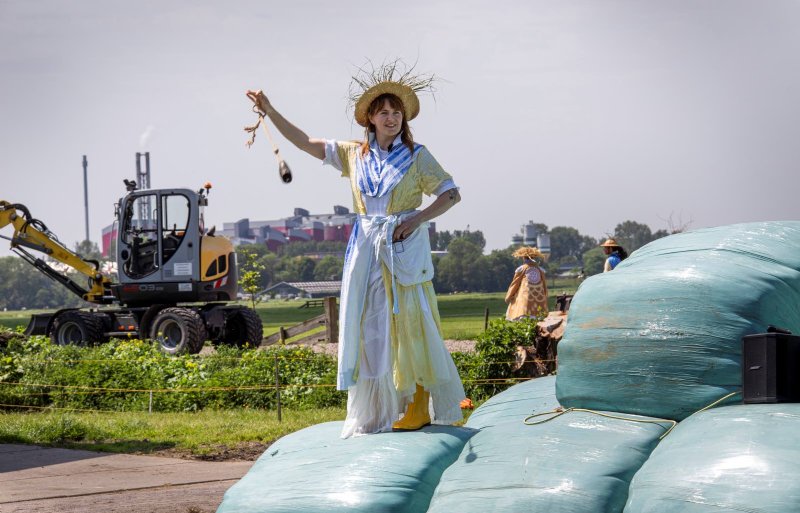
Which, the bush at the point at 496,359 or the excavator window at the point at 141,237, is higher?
the excavator window at the point at 141,237

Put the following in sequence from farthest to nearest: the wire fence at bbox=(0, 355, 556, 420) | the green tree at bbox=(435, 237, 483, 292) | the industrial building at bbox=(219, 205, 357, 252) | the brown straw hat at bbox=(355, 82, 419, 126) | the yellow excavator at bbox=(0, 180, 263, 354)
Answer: the industrial building at bbox=(219, 205, 357, 252)
the green tree at bbox=(435, 237, 483, 292)
the yellow excavator at bbox=(0, 180, 263, 354)
the wire fence at bbox=(0, 355, 556, 420)
the brown straw hat at bbox=(355, 82, 419, 126)

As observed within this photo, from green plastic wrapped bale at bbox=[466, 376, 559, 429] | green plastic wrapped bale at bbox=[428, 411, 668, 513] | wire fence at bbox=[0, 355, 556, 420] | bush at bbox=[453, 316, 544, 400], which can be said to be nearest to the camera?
green plastic wrapped bale at bbox=[428, 411, 668, 513]

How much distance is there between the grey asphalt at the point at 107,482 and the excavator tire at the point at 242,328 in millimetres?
10446

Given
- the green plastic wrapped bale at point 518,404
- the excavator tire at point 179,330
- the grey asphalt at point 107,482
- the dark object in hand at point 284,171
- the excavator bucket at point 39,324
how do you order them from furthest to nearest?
the excavator bucket at point 39,324 → the excavator tire at point 179,330 → the grey asphalt at point 107,482 → the dark object in hand at point 284,171 → the green plastic wrapped bale at point 518,404

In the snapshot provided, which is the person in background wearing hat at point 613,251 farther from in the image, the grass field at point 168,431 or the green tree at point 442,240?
the green tree at point 442,240

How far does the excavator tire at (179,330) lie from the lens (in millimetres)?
18328

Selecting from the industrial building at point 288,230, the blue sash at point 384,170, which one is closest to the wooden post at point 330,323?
the blue sash at point 384,170

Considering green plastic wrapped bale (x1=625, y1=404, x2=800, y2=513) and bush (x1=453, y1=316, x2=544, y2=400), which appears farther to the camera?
bush (x1=453, y1=316, x2=544, y2=400)

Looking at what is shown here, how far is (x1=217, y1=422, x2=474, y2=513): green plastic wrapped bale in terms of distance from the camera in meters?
4.32

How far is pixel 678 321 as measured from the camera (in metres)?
4.33

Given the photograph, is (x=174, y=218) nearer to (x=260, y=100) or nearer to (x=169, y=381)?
(x=169, y=381)

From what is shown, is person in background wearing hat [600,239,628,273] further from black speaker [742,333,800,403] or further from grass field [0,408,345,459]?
black speaker [742,333,800,403]

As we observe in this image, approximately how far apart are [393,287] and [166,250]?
15.0 metres

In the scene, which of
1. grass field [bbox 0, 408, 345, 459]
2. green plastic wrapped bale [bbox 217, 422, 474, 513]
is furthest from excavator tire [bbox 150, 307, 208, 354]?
green plastic wrapped bale [bbox 217, 422, 474, 513]
